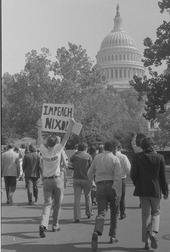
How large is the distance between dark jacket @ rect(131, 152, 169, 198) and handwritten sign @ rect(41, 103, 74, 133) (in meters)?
1.95

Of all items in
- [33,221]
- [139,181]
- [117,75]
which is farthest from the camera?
[117,75]

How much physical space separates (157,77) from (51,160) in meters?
26.4

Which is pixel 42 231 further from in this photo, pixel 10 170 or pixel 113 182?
pixel 10 170

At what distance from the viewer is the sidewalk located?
659 cm

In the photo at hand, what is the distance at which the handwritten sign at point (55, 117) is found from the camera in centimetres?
828

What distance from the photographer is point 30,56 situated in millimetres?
46812

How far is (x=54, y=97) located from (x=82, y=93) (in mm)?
3065

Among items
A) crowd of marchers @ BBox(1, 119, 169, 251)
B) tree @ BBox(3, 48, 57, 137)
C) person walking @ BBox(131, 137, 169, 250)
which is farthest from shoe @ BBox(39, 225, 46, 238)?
tree @ BBox(3, 48, 57, 137)

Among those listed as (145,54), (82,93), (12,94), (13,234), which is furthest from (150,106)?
(13,234)

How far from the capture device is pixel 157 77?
3322cm

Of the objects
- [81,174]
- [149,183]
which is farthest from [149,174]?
Result: [81,174]

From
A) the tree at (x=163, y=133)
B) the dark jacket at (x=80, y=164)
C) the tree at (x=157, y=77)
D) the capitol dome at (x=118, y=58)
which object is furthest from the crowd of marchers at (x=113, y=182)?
the capitol dome at (x=118, y=58)

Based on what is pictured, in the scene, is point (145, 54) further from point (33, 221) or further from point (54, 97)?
point (33, 221)

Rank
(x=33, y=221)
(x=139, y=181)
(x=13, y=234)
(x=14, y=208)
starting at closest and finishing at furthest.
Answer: (x=139, y=181) → (x=13, y=234) → (x=33, y=221) → (x=14, y=208)
